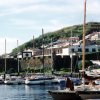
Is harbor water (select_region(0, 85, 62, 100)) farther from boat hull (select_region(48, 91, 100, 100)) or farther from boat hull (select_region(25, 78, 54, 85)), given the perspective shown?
boat hull (select_region(25, 78, 54, 85))

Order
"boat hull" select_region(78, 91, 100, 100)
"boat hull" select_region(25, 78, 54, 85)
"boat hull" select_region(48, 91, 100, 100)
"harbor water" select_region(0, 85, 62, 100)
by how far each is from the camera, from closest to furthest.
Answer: "boat hull" select_region(78, 91, 100, 100)
"boat hull" select_region(48, 91, 100, 100)
"harbor water" select_region(0, 85, 62, 100)
"boat hull" select_region(25, 78, 54, 85)

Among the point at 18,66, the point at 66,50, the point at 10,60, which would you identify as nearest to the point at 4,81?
the point at 18,66

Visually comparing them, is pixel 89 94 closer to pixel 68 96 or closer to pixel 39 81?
pixel 68 96

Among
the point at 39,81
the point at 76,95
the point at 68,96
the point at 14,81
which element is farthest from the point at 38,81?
the point at 76,95

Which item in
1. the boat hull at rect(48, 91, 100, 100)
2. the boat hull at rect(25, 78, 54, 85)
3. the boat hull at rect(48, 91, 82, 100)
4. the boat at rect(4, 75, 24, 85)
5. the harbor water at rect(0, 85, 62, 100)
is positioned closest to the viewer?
the boat hull at rect(48, 91, 100, 100)

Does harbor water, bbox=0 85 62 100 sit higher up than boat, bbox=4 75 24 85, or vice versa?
boat, bbox=4 75 24 85

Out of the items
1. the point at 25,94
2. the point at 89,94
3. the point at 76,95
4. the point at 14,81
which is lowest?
the point at 25,94

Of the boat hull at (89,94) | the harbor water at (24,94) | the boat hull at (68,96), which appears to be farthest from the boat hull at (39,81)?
the boat hull at (89,94)

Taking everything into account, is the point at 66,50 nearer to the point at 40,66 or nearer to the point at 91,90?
the point at 40,66

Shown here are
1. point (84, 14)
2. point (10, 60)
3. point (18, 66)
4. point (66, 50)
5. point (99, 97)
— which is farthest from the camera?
point (66, 50)

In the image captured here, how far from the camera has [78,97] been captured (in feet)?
187

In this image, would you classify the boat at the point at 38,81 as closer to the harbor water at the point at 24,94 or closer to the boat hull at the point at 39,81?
the boat hull at the point at 39,81

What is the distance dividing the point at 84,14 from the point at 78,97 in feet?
48.2

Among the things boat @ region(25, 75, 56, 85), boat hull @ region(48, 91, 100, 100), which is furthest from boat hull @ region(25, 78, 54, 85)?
boat hull @ region(48, 91, 100, 100)
